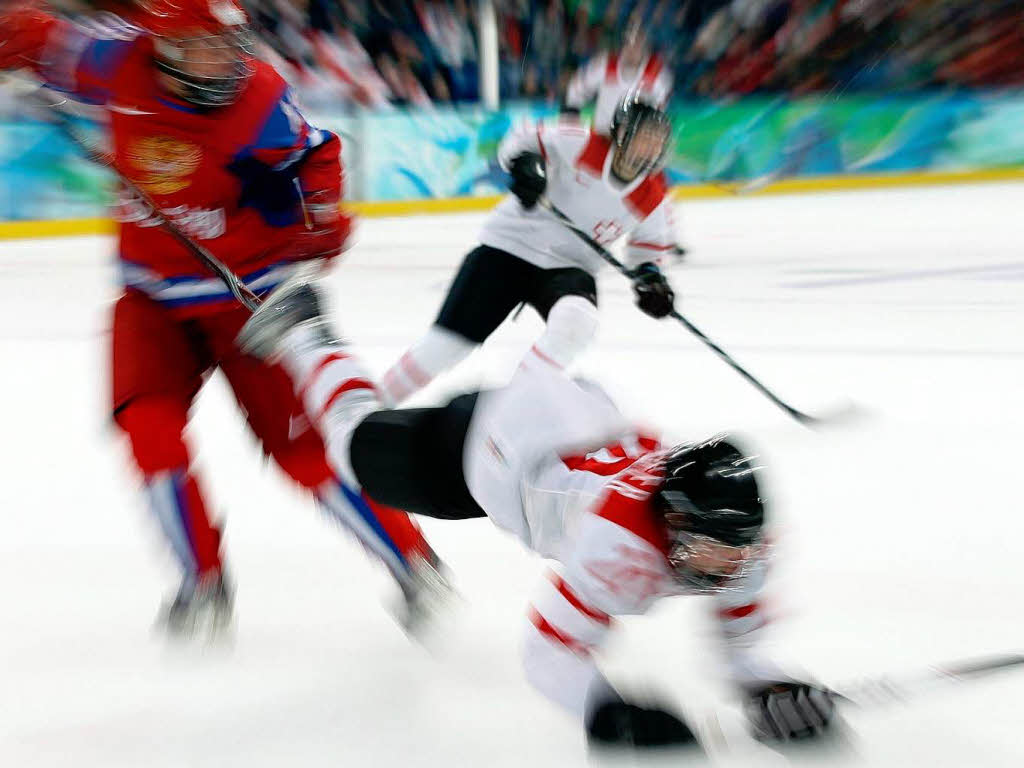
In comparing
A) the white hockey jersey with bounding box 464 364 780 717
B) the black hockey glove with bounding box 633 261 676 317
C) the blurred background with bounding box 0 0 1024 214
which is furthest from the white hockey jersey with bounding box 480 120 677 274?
the blurred background with bounding box 0 0 1024 214

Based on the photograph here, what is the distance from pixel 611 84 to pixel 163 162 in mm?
1225

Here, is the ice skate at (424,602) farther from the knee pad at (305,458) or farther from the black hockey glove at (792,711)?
the black hockey glove at (792,711)

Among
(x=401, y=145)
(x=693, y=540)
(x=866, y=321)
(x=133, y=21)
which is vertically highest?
(x=133, y=21)

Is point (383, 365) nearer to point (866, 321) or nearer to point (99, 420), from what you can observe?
point (99, 420)

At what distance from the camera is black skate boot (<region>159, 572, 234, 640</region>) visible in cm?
167

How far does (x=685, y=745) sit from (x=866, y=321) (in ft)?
10.7

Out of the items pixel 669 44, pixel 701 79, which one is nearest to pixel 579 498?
pixel 701 79

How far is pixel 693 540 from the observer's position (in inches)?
46.1

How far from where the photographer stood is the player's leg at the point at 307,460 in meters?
1.75

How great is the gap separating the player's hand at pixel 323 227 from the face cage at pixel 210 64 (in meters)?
0.20

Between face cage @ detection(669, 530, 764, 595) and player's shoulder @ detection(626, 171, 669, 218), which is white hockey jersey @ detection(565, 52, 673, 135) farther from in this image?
face cage @ detection(669, 530, 764, 595)

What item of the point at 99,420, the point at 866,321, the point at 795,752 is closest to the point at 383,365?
the point at 99,420

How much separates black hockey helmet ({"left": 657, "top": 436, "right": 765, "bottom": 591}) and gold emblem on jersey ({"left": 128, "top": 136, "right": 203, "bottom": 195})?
0.92m

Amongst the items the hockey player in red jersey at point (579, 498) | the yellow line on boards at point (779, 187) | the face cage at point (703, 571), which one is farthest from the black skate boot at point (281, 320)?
the yellow line on boards at point (779, 187)
